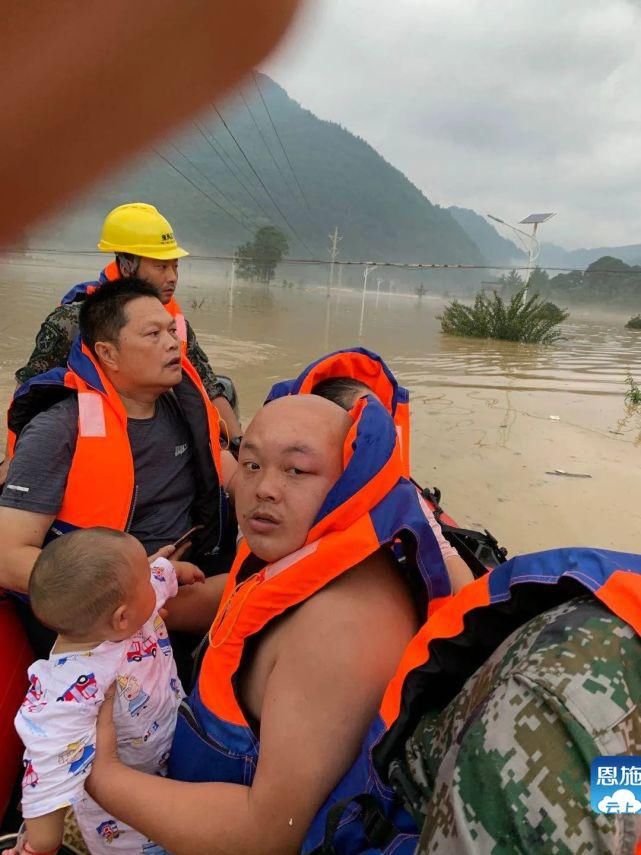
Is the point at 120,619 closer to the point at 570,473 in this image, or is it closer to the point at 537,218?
the point at 570,473

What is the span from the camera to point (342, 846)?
880mm

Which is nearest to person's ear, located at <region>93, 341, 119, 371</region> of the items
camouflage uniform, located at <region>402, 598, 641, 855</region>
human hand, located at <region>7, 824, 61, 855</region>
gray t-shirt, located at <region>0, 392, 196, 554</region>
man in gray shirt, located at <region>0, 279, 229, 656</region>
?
man in gray shirt, located at <region>0, 279, 229, 656</region>

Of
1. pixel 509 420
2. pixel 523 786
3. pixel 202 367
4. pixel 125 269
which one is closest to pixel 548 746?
pixel 523 786

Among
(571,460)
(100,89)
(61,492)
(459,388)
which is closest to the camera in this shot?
(61,492)

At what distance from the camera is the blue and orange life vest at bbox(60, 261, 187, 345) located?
10.0ft

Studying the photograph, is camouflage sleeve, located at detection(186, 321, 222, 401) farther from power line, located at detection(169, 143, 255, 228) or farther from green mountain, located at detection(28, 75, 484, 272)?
power line, located at detection(169, 143, 255, 228)

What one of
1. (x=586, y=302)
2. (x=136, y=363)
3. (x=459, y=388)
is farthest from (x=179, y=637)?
(x=586, y=302)

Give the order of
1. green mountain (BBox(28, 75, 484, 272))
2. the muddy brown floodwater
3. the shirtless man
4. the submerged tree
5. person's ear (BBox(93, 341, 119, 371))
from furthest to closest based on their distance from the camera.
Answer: green mountain (BBox(28, 75, 484, 272)), the submerged tree, the muddy brown floodwater, person's ear (BBox(93, 341, 119, 371)), the shirtless man

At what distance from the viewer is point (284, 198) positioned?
161500 mm

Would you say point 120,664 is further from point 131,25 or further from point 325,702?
point 131,25

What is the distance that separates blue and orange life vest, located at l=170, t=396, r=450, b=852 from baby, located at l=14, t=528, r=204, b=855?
0.27 meters

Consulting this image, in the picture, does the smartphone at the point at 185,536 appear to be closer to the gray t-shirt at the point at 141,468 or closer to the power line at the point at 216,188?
the gray t-shirt at the point at 141,468

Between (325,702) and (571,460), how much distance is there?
4822 mm

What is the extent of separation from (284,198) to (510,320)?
161995 mm
